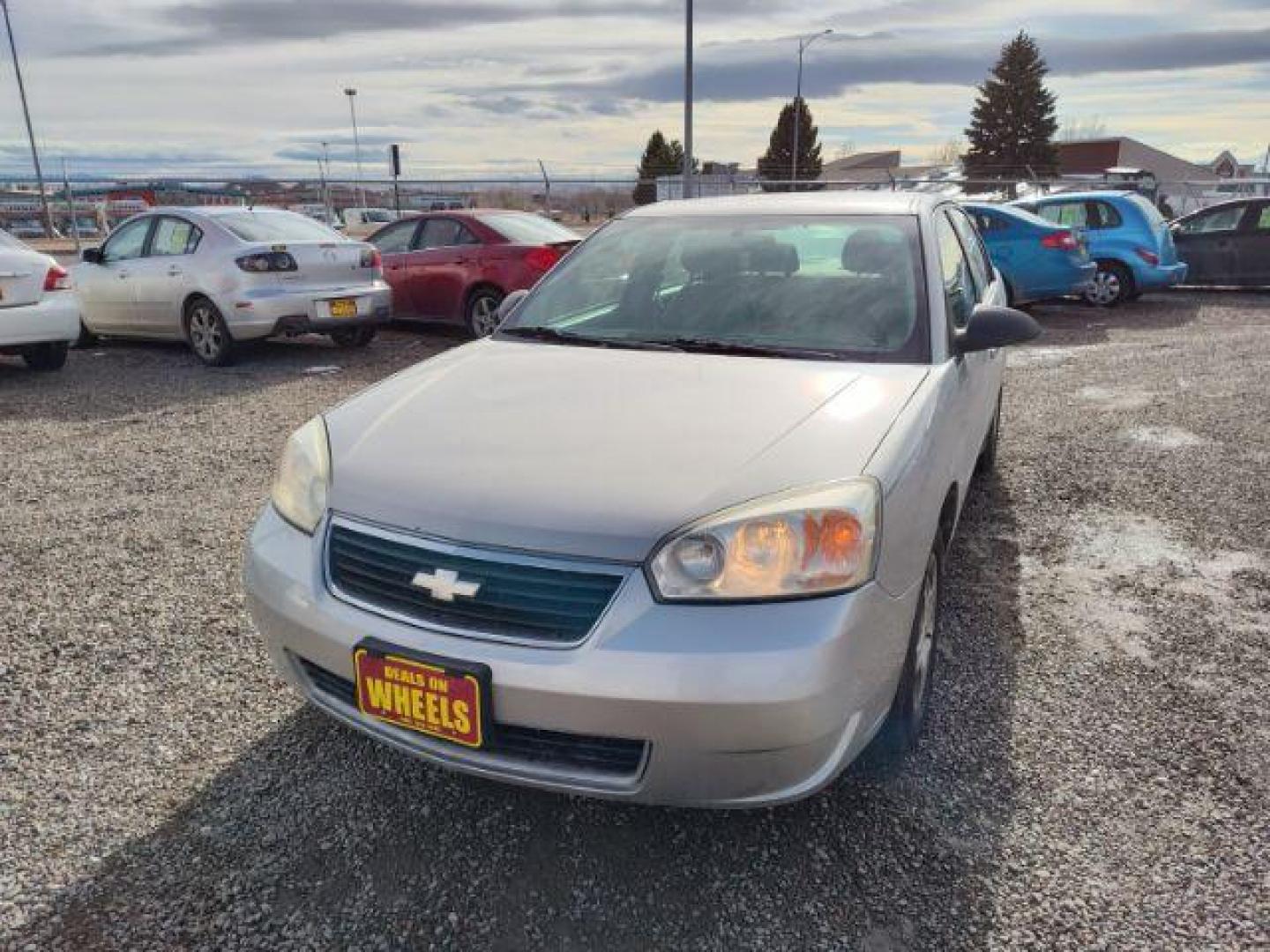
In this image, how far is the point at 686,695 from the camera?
6.00 ft

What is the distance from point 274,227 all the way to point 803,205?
6431 millimetres

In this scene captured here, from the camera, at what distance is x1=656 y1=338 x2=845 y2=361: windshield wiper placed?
9.31ft

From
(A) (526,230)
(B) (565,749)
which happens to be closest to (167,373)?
(A) (526,230)

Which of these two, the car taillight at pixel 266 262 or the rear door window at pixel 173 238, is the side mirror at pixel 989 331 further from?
the rear door window at pixel 173 238

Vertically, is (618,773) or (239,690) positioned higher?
(618,773)

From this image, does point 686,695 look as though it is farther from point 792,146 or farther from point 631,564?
point 792,146

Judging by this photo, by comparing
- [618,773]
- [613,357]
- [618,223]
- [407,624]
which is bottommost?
[618,773]

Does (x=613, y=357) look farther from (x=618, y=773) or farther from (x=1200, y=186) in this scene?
(x=1200, y=186)

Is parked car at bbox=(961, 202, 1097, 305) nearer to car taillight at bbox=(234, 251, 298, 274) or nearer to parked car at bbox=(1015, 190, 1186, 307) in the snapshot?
parked car at bbox=(1015, 190, 1186, 307)

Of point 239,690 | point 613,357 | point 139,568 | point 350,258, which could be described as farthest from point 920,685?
point 350,258

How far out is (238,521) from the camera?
4445 millimetres

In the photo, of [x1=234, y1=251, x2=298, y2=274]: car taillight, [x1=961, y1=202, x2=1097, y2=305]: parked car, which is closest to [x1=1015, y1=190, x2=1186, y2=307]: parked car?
[x1=961, y1=202, x2=1097, y2=305]: parked car

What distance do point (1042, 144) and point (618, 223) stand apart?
196 feet

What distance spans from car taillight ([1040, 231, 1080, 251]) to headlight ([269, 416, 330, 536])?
10.6 m
